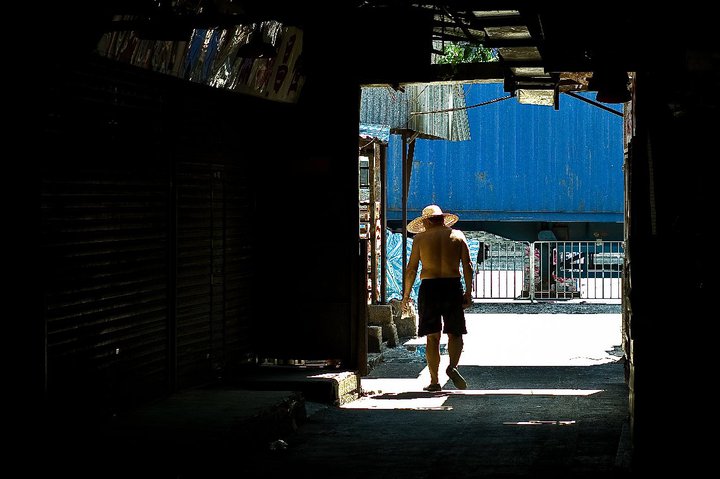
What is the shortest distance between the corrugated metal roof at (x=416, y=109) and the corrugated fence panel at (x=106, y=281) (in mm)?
8521

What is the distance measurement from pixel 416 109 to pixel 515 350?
506 cm

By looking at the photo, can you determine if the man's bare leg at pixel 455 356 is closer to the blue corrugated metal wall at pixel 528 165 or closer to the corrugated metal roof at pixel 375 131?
the corrugated metal roof at pixel 375 131

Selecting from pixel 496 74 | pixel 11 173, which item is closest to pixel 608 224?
pixel 496 74

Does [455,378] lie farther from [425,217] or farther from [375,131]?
[375,131]

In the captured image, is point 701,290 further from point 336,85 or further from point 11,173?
point 336,85

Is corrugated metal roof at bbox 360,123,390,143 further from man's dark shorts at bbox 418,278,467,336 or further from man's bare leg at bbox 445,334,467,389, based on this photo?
man's bare leg at bbox 445,334,467,389

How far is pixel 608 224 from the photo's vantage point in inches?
1278

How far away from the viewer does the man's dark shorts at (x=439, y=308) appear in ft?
41.6

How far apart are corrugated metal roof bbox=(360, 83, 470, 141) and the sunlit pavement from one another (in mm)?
3759

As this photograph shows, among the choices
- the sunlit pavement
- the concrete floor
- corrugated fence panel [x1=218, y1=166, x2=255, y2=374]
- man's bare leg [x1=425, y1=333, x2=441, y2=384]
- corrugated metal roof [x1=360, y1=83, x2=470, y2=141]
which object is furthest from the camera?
corrugated metal roof [x1=360, y1=83, x2=470, y2=141]

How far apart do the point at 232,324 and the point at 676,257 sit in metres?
5.70

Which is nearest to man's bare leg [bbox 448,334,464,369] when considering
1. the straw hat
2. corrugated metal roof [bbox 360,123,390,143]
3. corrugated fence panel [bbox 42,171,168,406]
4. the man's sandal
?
the man's sandal

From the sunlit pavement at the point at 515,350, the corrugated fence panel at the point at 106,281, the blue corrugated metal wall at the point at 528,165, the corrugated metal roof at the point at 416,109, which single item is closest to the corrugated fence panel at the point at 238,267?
the sunlit pavement at the point at 515,350

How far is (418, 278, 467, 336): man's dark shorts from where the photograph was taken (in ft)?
41.6
